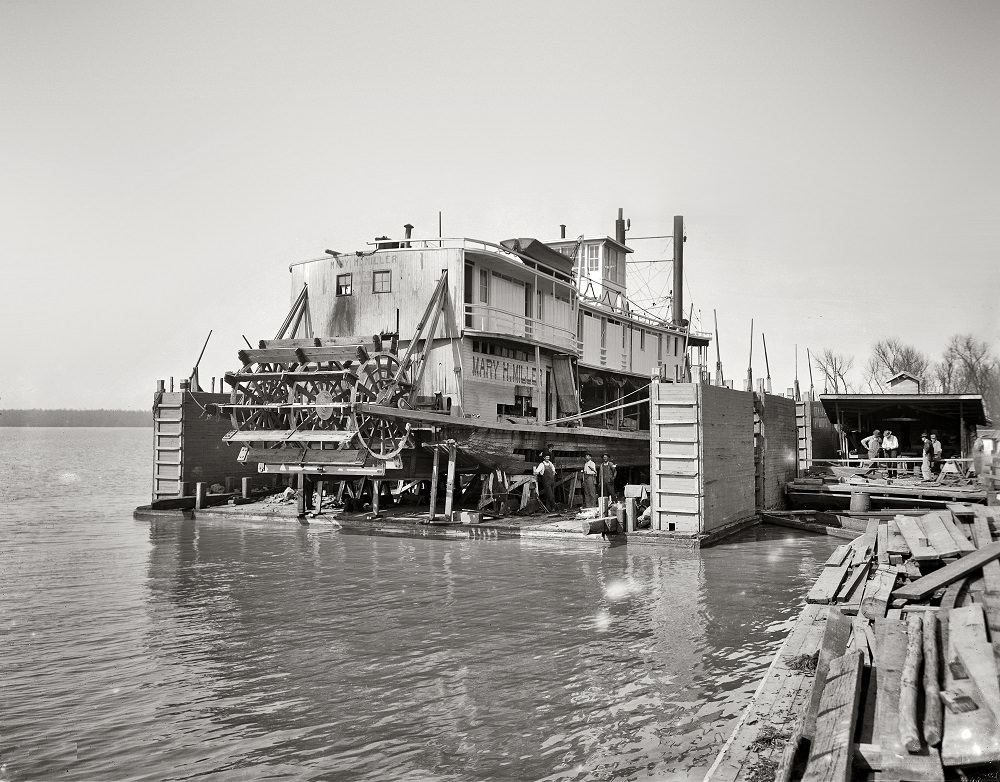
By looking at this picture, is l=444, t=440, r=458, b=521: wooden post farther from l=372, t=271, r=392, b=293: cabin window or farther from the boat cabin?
l=372, t=271, r=392, b=293: cabin window

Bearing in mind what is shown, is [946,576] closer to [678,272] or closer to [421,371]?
[421,371]

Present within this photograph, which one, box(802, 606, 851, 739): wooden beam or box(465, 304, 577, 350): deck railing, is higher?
box(465, 304, 577, 350): deck railing

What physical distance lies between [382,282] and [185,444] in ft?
26.8

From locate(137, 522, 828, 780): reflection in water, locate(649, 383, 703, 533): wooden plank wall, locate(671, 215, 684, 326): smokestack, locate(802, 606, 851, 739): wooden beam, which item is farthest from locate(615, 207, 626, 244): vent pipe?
locate(802, 606, 851, 739): wooden beam

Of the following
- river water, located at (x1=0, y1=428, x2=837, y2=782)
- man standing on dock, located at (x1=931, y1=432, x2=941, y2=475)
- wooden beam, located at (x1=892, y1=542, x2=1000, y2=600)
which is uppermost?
man standing on dock, located at (x1=931, y1=432, x2=941, y2=475)

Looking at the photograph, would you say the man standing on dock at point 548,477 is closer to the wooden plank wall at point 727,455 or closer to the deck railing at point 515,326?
the deck railing at point 515,326

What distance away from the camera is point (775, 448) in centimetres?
2484

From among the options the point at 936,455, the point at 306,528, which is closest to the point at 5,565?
the point at 306,528

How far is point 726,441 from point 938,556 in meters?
8.59

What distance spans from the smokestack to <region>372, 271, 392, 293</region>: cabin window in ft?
64.5

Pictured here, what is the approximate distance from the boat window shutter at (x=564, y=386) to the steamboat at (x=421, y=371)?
38 mm

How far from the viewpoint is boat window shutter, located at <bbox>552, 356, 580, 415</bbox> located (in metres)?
26.8

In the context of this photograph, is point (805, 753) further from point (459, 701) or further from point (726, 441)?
point (726, 441)

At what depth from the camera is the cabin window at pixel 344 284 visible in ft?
77.8
